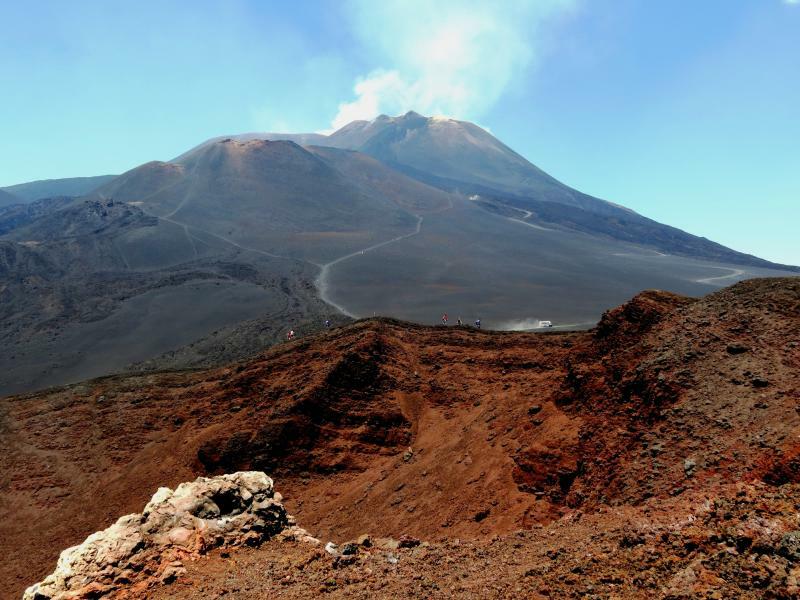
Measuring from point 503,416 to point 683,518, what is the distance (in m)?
7.19

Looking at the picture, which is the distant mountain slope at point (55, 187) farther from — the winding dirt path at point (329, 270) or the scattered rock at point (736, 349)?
the scattered rock at point (736, 349)

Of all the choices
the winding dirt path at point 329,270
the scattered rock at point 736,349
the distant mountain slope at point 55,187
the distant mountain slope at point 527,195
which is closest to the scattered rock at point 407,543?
the scattered rock at point 736,349

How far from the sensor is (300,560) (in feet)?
21.1

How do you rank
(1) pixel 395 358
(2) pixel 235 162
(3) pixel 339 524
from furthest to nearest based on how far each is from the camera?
(2) pixel 235 162 → (1) pixel 395 358 → (3) pixel 339 524

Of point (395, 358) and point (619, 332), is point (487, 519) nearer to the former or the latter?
point (619, 332)

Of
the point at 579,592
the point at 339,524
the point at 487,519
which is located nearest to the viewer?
the point at 579,592

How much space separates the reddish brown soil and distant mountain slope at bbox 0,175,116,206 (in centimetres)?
17000

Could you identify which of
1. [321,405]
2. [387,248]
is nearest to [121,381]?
[321,405]

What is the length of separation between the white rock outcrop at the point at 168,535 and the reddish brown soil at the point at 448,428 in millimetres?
771

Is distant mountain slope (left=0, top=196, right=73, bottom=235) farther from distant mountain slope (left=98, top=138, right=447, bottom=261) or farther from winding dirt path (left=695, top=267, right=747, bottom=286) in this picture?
winding dirt path (left=695, top=267, right=747, bottom=286)

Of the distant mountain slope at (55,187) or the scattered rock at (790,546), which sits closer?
the scattered rock at (790,546)

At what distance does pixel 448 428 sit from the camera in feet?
47.8

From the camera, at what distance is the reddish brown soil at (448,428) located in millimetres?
7547

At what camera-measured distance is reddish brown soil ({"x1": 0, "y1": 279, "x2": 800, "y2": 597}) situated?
7547 mm
